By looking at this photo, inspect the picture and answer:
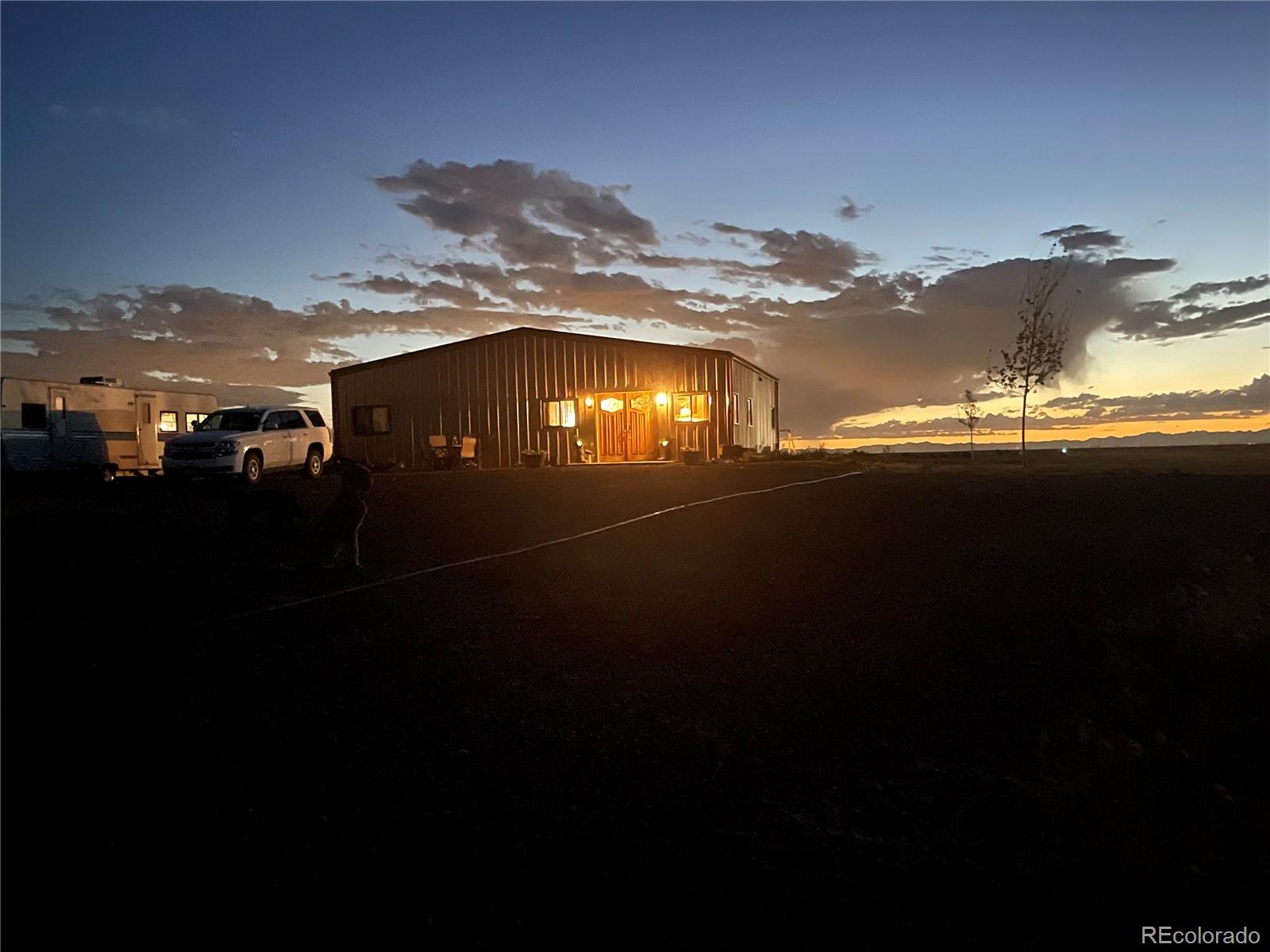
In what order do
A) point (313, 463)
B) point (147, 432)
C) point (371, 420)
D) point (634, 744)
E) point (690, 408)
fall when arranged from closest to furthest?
1. point (634, 744)
2. point (313, 463)
3. point (147, 432)
4. point (690, 408)
5. point (371, 420)

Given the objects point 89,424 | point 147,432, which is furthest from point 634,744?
point 147,432

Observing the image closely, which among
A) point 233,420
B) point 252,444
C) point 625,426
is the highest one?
point 233,420

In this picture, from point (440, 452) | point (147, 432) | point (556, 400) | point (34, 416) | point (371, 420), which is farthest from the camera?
point (371, 420)

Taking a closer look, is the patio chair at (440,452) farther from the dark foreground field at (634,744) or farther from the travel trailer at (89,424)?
the dark foreground field at (634,744)

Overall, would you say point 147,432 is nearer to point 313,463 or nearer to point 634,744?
point 313,463

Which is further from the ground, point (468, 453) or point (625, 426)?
point (625, 426)

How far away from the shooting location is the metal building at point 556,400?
2598 centimetres

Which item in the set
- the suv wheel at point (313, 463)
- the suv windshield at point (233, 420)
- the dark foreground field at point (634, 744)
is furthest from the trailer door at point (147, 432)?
the dark foreground field at point (634, 744)

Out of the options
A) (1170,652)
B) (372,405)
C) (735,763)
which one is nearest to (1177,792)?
(1170,652)

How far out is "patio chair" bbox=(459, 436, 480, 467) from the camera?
25.8 meters

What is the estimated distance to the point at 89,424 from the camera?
68.1 feet

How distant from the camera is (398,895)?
143 inches

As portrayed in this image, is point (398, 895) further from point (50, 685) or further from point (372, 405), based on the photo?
point (372, 405)

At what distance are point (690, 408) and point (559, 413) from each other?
3.79 metres
